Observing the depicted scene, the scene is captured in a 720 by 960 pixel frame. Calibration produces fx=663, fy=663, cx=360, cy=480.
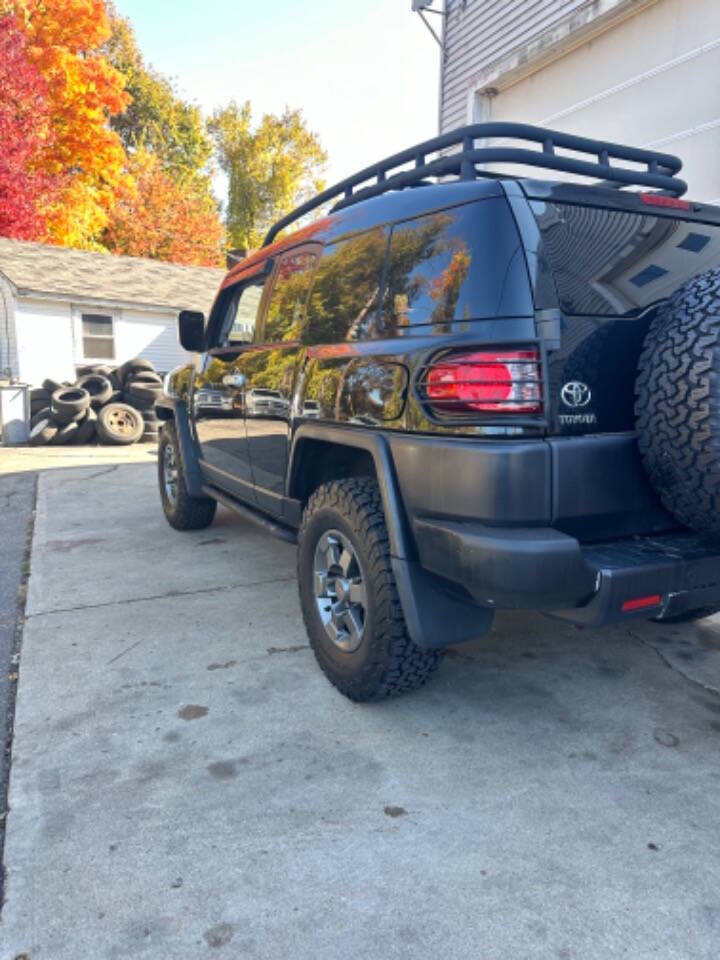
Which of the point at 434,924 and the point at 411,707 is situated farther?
the point at 411,707

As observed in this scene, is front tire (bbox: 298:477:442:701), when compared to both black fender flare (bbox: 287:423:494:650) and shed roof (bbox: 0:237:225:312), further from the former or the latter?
shed roof (bbox: 0:237:225:312)

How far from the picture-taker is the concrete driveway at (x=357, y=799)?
5.58 ft

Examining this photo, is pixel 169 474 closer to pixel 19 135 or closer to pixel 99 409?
pixel 99 409

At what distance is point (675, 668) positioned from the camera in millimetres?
3127

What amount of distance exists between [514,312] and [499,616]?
7.08 feet

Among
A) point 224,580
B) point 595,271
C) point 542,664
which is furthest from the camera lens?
point 224,580

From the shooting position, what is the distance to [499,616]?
12.3 feet

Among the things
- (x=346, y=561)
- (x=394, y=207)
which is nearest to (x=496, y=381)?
(x=394, y=207)

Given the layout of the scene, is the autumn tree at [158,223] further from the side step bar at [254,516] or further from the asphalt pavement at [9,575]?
the side step bar at [254,516]

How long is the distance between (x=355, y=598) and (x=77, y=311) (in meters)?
15.2

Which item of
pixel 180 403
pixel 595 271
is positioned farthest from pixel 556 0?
pixel 595 271

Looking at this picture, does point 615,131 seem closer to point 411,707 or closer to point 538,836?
point 411,707

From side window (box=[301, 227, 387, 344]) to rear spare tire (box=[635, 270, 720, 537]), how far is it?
102 centimetres

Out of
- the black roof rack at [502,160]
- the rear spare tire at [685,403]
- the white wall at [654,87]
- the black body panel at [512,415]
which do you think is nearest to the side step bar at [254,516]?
the black body panel at [512,415]
